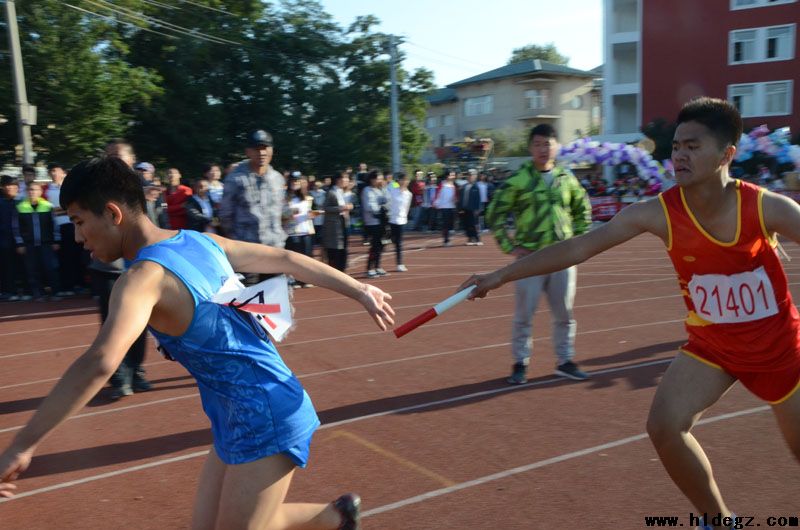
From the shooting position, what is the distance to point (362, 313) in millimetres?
9406

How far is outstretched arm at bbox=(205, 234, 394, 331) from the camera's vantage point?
2.80m

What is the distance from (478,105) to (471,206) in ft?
156

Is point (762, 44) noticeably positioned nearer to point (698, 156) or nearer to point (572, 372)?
point (572, 372)

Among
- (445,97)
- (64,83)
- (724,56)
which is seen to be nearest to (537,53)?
(445,97)

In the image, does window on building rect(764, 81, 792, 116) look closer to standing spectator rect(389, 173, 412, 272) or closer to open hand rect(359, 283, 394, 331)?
standing spectator rect(389, 173, 412, 272)

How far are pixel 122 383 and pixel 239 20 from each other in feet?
92.7

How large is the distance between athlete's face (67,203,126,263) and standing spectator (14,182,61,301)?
31.4ft

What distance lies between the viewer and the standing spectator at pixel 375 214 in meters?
13.0

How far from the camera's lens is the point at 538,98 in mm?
60312

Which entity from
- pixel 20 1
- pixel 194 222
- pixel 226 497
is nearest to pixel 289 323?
pixel 226 497

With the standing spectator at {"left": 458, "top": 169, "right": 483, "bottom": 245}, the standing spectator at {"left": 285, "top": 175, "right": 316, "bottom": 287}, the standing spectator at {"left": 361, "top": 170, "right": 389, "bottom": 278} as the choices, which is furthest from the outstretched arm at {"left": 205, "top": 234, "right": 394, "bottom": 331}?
the standing spectator at {"left": 458, "top": 169, "right": 483, "bottom": 245}

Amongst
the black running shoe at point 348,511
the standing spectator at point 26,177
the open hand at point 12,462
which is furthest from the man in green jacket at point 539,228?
the standing spectator at point 26,177

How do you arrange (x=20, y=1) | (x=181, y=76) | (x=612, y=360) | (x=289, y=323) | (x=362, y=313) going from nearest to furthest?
1. (x=289, y=323)
2. (x=612, y=360)
3. (x=362, y=313)
4. (x=20, y=1)
5. (x=181, y=76)

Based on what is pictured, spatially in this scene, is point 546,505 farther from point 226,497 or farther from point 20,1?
point 20,1
